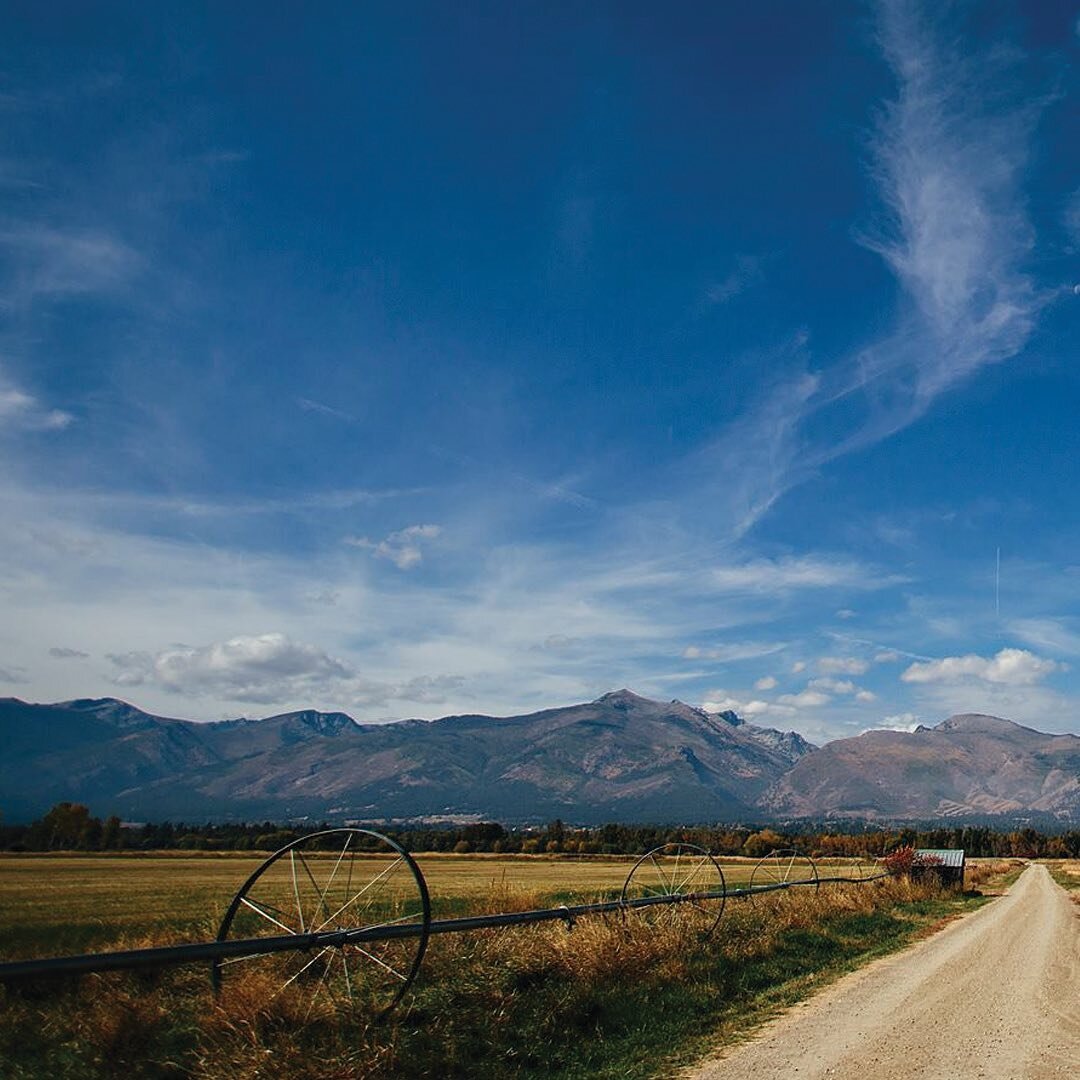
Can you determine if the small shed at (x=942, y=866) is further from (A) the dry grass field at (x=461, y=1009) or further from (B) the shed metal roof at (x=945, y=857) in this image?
(A) the dry grass field at (x=461, y=1009)

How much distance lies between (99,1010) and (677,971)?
9875 mm

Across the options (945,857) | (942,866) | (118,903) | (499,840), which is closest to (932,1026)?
(118,903)

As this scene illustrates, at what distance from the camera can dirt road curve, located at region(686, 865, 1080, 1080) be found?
33.0 ft

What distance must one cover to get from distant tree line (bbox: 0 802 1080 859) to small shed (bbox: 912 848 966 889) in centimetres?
2706

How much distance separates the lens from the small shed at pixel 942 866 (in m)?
47.6

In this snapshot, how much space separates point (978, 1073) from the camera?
998cm

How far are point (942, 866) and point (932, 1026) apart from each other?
4520cm

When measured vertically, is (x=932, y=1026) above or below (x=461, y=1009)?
below

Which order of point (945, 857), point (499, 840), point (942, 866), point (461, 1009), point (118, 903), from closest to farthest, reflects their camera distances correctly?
point (461, 1009) < point (118, 903) < point (942, 866) < point (945, 857) < point (499, 840)

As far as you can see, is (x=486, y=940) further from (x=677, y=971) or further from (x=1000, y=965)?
(x=1000, y=965)

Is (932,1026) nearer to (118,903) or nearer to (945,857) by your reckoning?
(118,903)

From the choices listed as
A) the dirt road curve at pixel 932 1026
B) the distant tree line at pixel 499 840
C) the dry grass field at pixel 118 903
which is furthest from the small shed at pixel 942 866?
the dirt road curve at pixel 932 1026

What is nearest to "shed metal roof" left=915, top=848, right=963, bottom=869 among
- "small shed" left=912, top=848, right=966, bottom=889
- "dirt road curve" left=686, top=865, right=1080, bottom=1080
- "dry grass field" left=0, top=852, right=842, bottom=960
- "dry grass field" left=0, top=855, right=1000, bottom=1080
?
"small shed" left=912, top=848, right=966, bottom=889

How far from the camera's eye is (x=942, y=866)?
5134 centimetres
